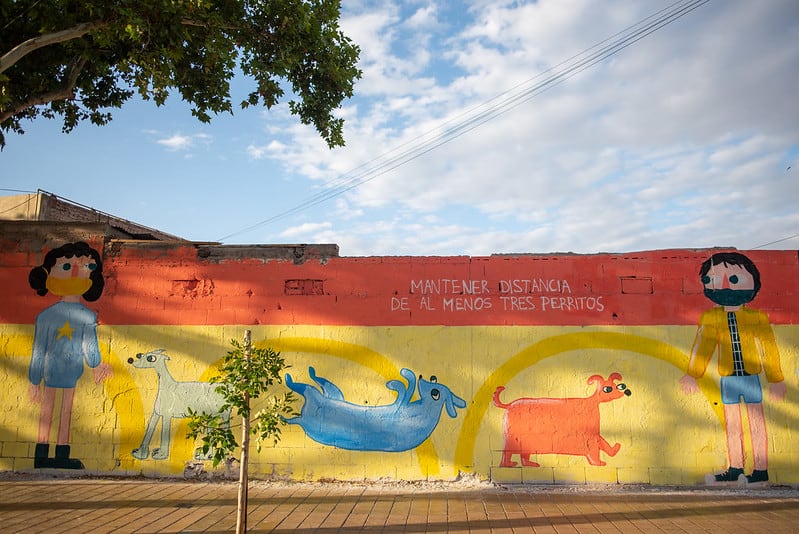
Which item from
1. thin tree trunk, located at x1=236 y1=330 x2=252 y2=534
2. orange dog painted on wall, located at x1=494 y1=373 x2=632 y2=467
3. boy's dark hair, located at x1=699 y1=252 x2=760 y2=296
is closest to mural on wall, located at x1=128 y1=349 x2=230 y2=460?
A: thin tree trunk, located at x1=236 y1=330 x2=252 y2=534

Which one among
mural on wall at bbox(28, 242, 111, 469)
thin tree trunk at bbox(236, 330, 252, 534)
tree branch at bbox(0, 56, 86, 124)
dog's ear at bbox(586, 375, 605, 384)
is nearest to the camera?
thin tree trunk at bbox(236, 330, 252, 534)

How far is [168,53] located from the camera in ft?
21.0

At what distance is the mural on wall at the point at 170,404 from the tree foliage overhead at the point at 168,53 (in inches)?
Result: 142

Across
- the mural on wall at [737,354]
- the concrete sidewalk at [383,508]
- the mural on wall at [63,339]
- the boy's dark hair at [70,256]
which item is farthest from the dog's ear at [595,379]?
the boy's dark hair at [70,256]

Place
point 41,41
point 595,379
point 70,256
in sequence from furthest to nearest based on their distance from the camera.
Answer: point 70,256 → point 595,379 → point 41,41

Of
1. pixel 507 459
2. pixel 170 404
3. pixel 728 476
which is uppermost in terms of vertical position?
pixel 170 404

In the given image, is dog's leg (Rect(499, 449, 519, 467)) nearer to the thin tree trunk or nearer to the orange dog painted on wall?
the orange dog painted on wall

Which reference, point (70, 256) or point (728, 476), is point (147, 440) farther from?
point (728, 476)

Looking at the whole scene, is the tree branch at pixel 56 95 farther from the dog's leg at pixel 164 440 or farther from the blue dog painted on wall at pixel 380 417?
the blue dog painted on wall at pixel 380 417

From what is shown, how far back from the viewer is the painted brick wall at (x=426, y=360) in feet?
21.7

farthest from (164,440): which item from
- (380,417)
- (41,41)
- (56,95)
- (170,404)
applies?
(41,41)

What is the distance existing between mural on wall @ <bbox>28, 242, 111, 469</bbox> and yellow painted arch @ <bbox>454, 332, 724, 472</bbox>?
4.66 m

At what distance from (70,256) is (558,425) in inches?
263

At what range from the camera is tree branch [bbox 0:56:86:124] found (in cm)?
647
